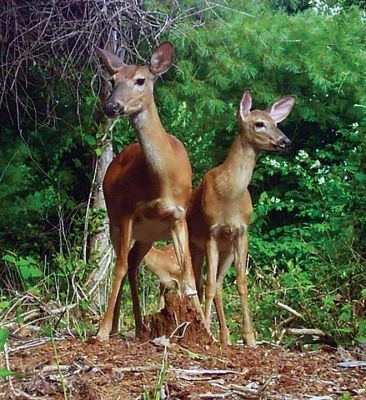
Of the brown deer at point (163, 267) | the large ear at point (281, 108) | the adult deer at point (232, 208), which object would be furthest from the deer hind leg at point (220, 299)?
the brown deer at point (163, 267)

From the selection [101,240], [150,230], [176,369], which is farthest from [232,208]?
[101,240]

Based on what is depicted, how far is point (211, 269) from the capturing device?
525 centimetres

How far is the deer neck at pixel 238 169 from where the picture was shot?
5250 mm

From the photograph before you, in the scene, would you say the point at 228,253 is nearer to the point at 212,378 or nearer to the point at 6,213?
the point at 212,378

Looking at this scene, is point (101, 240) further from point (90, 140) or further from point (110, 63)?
point (110, 63)

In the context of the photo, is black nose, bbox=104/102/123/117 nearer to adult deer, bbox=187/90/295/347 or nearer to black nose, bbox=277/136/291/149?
adult deer, bbox=187/90/295/347

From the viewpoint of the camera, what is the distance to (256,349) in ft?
16.0

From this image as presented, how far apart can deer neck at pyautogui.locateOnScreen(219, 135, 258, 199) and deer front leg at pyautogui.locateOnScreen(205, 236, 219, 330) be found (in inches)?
11.7

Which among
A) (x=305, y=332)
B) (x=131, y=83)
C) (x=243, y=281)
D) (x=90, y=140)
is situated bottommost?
(x=305, y=332)

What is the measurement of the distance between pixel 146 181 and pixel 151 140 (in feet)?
0.74

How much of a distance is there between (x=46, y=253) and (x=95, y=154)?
1.70m

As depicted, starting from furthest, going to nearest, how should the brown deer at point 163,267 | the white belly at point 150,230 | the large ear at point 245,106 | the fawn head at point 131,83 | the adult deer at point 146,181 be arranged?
the brown deer at point 163,267 < the large ear at point 245,106 < the white belly at point 150,230 < the adult deer at point 146,181 < the fawn head at point 131,83

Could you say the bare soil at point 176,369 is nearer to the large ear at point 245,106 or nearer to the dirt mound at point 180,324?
the dirt mound at point 180,324

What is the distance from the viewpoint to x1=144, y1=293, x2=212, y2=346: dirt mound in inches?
184
